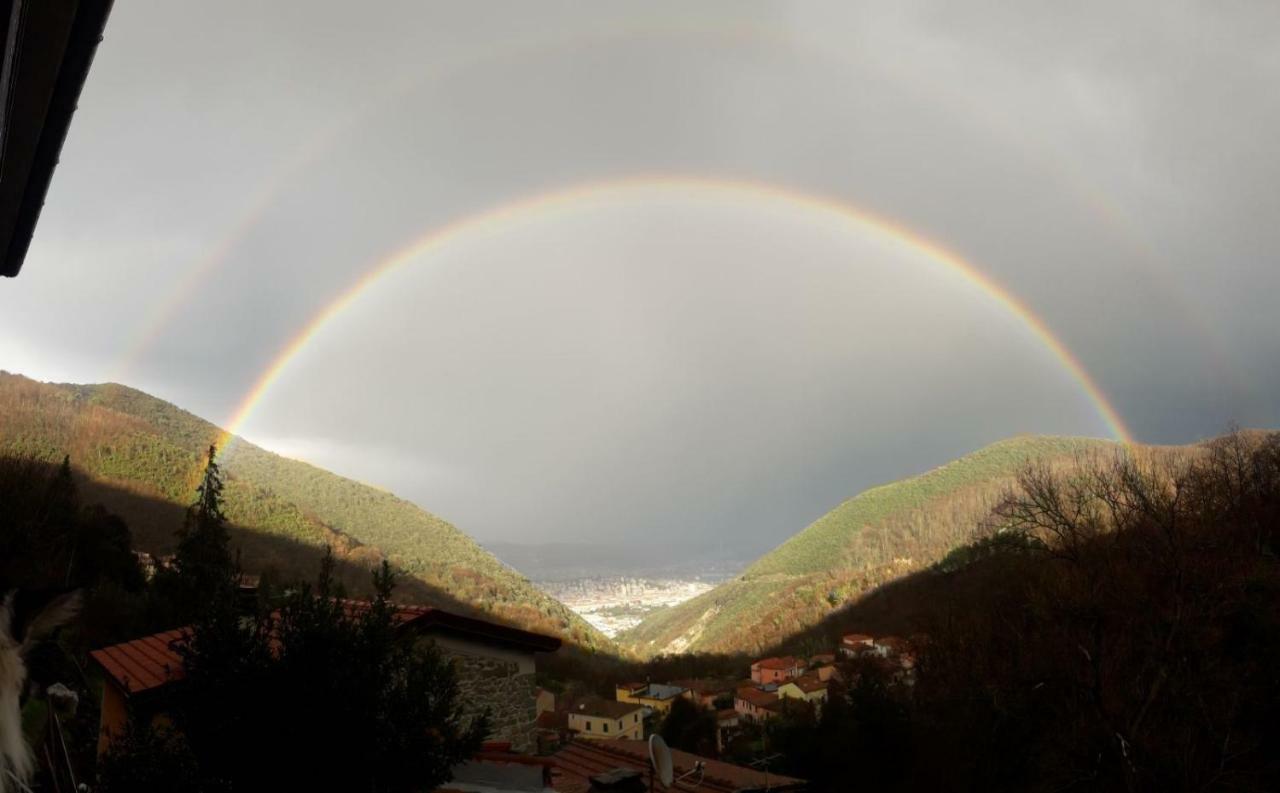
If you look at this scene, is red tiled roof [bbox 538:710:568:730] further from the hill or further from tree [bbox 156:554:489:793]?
tree [bbox 156:554:489:793]

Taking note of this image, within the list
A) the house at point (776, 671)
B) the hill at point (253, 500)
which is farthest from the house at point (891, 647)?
the hill at point (253, 500)

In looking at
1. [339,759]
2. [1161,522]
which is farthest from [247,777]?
[1161,522]

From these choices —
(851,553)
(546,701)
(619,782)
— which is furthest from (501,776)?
(851,553)

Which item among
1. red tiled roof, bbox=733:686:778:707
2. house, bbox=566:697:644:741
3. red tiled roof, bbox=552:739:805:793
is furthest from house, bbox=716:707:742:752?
red tiled roof, bbox=552:739:805:793

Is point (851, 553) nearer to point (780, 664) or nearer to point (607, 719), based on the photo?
point (780, 664)

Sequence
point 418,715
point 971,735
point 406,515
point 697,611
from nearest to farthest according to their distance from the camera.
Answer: point 418,715, point 971,735, point 406,515, point 697,611

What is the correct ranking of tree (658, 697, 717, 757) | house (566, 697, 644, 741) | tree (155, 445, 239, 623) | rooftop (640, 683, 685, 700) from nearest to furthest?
tree (155, 445, 239, 623) < tree (658, 697, 717, 757) < house (566, 697, 644, 741) < rooftop (640, 683, 685, 700)

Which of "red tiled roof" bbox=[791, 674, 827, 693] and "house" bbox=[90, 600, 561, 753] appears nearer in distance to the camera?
"house" bbox=[90, 600, 561, 753]

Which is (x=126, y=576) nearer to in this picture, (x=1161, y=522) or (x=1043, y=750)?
(x=1043, y=750)
